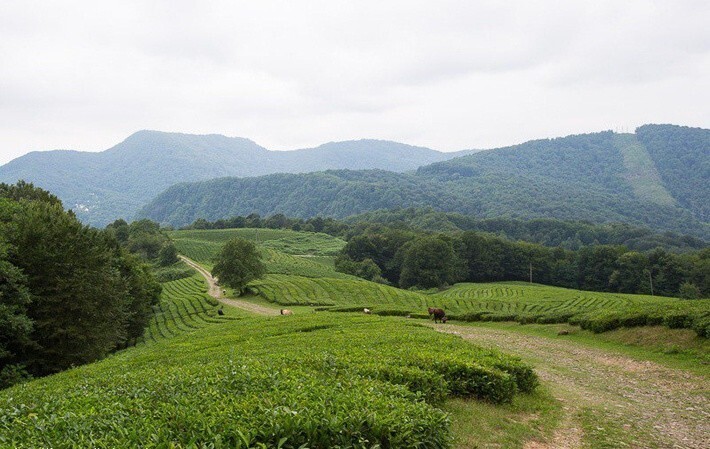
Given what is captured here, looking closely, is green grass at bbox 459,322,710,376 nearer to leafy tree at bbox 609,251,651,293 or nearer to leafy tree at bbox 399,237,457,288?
leafy tree at bbox 399,237,457,288

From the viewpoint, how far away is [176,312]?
6178 cm

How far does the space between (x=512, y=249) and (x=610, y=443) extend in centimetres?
12215

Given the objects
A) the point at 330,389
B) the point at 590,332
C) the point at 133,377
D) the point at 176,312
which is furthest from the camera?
the point at 176,312

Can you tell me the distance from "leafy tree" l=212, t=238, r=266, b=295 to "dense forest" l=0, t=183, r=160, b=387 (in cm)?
3353

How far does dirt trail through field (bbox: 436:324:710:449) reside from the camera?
10.3 m

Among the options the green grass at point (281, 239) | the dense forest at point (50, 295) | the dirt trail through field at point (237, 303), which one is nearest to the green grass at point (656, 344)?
the dense forest at point (50, 295)

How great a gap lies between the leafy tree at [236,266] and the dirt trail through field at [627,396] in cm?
5411

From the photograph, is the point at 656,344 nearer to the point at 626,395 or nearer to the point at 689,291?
the point at 626,395

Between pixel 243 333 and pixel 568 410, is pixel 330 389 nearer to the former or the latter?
pixel 568 410

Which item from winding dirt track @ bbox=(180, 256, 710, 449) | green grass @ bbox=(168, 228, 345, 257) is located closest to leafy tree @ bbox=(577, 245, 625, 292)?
green grass @ bbox=(168, 228, 345, 257)

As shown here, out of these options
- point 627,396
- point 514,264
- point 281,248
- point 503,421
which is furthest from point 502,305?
A: point 281,248

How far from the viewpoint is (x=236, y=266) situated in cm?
6969

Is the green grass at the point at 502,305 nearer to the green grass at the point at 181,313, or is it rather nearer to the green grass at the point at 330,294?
the green grass at the point at 330,294

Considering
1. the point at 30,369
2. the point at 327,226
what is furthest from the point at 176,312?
the point at 327,226
